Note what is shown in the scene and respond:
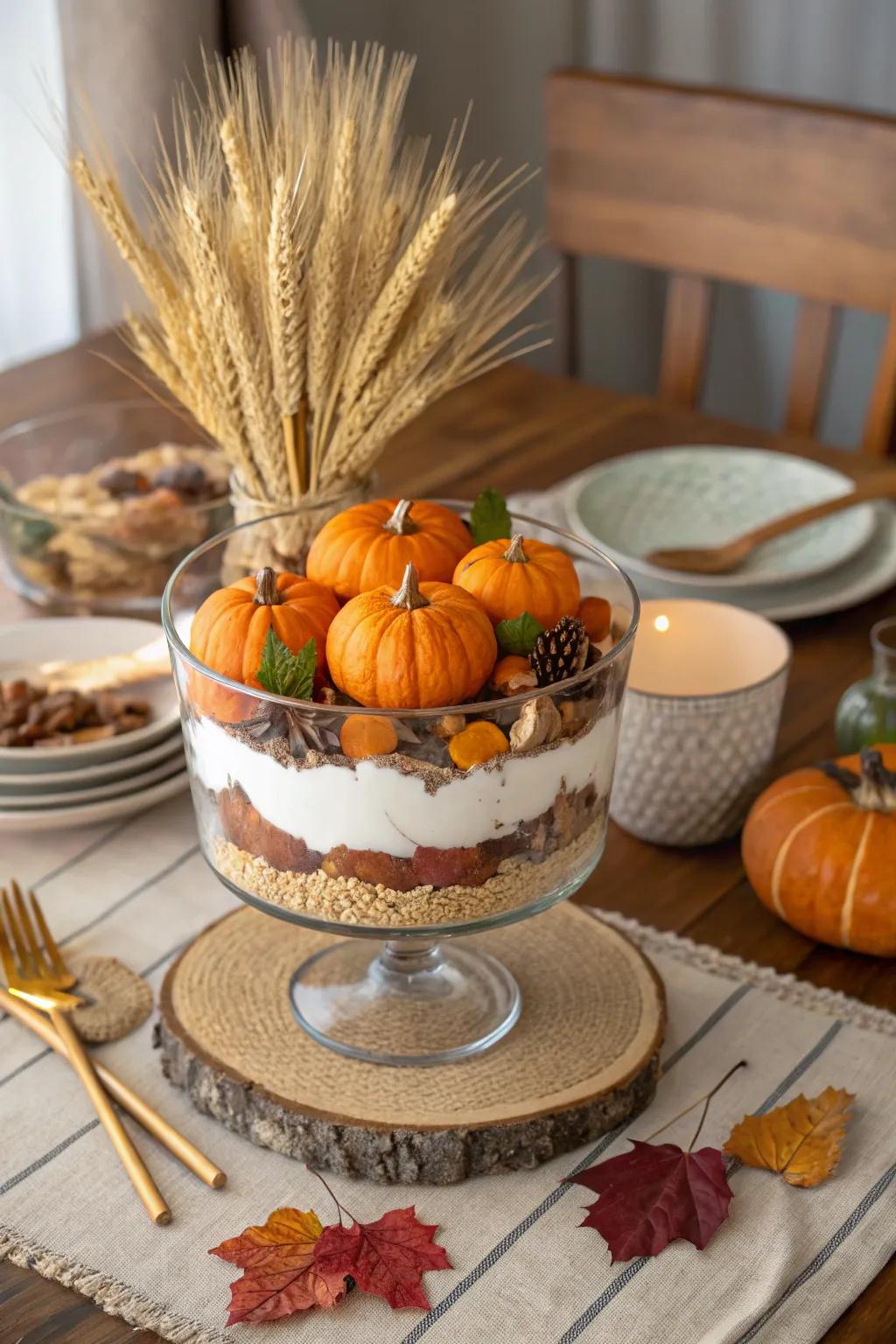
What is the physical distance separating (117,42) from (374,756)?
70.3 inches

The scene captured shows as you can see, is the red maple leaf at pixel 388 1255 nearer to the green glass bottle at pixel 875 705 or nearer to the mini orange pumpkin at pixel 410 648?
the mini orange pumpkin at pixel 410 648

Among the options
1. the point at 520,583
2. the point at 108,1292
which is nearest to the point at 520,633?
the point at 520,583

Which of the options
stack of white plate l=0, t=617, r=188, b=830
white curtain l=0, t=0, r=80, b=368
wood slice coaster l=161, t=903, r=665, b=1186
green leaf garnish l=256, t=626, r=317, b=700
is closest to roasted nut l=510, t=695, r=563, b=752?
green leaf garnish l=256, t=626, r=317, b=700

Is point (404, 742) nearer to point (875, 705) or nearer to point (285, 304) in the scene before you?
point (285, 304)

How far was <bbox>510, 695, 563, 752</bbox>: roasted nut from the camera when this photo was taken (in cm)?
72

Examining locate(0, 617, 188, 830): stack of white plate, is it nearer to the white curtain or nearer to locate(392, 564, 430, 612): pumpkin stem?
locate(392, 564, 430, 612): pumpkin stem

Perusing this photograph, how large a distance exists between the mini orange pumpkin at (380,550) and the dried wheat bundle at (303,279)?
0.47ft

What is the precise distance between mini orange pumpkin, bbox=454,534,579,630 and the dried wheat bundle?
0.18m

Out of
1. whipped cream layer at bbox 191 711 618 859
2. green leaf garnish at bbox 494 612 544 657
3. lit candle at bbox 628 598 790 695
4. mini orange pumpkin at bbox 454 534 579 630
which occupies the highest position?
mini orange pumpkin at bbox 454 534 579 630

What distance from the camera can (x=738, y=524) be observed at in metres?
1.42

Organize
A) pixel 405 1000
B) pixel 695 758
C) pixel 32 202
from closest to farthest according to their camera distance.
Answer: pixel 405 1000 < pixel 695 758 < pixel 32 202

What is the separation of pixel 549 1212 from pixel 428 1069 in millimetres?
111

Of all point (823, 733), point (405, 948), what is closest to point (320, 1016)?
point (405, 948)

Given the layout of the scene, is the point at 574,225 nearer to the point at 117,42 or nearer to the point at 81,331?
the point at 117,42
